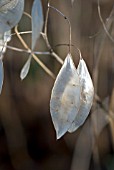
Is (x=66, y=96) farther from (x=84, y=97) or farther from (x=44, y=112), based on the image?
(x=44, y=112)

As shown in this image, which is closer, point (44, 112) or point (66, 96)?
point (66, 96)

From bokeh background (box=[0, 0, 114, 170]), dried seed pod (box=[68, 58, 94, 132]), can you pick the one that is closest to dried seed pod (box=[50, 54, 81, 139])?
dried seed pod (box=[68, 58, 94, 132])

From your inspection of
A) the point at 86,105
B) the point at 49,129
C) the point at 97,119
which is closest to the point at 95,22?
the point at 97,119

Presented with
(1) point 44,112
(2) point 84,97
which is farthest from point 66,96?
(1) point 44,112

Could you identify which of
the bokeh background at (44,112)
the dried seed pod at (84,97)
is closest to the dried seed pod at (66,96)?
the dried seed pod at (84,97)

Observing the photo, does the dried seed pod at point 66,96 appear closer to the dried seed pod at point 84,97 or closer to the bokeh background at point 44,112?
the dried seed pod at point 84,97

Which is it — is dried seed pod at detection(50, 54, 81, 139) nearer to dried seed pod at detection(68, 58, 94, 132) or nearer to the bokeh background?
dried seed pod at detection(68, 58, 94, 132)
